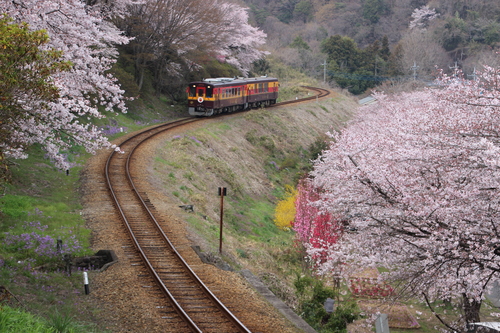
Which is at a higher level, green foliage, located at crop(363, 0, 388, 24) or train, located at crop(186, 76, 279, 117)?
green foliage, located at crop(363, 0, 388, 24)

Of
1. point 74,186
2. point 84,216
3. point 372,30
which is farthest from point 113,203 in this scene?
point 372,30

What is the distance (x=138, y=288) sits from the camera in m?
10.5

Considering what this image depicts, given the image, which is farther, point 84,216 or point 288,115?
point 288,115

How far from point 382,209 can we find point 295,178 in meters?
20.9

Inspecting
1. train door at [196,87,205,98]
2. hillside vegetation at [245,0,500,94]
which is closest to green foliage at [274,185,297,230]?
train door at [196,87,205,98]

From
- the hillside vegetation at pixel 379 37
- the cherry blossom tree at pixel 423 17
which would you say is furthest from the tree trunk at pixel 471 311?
the cherry blossom tree at pixel 423 17

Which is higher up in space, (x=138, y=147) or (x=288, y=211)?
(x=138, y=147)

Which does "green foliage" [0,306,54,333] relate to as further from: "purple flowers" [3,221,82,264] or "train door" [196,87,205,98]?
"train door" [196,87,205,98]

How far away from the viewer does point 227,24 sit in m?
50.3

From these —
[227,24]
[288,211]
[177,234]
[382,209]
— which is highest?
[227,24]

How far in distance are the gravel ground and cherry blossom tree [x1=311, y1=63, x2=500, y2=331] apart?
225cm

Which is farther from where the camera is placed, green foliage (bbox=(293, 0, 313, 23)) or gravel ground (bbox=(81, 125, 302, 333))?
green foliage (bbox=(293, 0, 313, 23))

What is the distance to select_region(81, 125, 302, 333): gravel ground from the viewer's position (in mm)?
9180

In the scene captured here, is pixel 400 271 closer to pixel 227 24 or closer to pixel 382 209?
pixel 382 209
